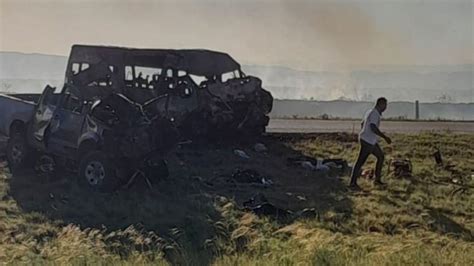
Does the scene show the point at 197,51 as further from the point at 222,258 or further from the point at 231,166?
the point at 222,258

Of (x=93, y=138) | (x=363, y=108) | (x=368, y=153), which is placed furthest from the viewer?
(x=363, y=108)

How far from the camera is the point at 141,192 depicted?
41.0 ft

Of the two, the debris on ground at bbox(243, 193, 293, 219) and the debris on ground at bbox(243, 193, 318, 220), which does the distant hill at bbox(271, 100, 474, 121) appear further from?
the debris on ground at bbox(243, 193, 318, 220)

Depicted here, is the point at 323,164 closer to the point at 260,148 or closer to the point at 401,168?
the point at 401,168

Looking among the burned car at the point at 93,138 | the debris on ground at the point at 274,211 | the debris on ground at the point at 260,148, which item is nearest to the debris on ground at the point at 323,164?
the debris on ground at the point at 260,148

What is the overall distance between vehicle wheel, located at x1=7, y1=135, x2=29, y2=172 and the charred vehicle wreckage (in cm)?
2

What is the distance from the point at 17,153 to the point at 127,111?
2724 mm

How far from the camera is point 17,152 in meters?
14.2

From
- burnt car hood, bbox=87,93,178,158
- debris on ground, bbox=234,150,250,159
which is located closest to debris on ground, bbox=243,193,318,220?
burnt car hood, bbox=87,93,178,158

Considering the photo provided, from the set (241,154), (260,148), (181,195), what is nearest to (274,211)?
(181,195)

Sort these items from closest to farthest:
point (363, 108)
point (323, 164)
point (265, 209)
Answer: point (265, 209)
point (323, 164)
point (363, 108)

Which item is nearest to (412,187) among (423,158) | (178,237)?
(423,158)

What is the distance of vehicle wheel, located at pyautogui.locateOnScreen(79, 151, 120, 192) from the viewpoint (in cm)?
1230

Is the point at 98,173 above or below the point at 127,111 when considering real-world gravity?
below
